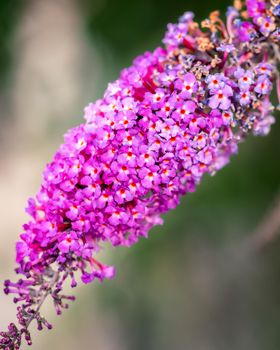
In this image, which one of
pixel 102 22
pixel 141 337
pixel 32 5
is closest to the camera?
pixel 141 337

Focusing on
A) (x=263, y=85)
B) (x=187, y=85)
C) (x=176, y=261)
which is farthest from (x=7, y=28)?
(x=263, y=85)

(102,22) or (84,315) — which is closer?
(84,315)

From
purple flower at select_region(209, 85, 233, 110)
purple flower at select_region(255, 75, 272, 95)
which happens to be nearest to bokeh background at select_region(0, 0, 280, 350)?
purple flower at select_region(255, 75, 272, 95)

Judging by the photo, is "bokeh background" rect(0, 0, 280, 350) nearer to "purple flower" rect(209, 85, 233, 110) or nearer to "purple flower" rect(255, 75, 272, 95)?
"purple flower" rect(255, 75, 272, 95)

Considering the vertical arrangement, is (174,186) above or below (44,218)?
below

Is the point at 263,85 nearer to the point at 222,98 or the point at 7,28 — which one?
the point at 222,98

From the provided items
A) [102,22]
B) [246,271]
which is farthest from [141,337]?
[102,22]

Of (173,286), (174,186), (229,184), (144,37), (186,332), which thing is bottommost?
(174,186)

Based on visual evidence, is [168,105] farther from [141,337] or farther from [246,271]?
[141,337]
